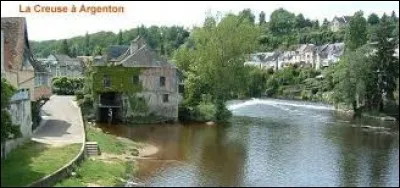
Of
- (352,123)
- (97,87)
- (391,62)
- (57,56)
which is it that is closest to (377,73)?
(391,62)

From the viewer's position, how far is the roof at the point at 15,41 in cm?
4297

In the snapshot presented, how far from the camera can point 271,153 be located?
46.6 metres

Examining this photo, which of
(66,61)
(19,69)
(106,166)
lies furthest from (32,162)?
(66,61)

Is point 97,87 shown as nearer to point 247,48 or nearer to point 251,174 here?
point 247,48

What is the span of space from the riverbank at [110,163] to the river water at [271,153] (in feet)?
4.00

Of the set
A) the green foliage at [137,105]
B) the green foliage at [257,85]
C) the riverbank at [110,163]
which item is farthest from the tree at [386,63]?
the green foliage at [257,85]

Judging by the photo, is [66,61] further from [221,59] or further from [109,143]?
[109,143]

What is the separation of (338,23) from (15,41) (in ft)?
532

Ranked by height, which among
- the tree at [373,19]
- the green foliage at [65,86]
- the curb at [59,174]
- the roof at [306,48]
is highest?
the tree at [373,19]

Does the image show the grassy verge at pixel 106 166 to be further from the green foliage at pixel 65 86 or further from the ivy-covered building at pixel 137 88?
the green foliage at pixel 65 86

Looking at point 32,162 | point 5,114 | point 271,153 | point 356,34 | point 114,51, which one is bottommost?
point 271,153

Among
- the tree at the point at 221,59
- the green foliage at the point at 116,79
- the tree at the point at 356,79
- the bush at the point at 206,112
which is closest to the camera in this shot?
the green foliage at the point at 116,79

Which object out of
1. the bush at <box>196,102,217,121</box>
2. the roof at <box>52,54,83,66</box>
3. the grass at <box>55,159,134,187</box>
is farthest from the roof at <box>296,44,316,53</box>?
the grass at <box>55,159,134,187</box>

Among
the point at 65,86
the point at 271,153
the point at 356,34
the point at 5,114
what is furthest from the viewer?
the point at 356,34
